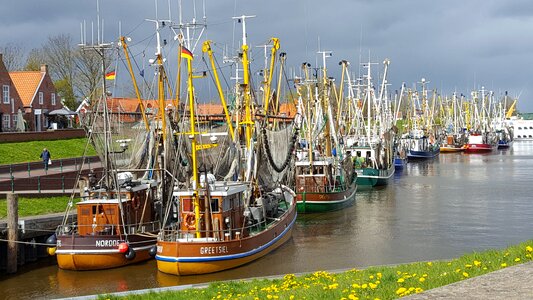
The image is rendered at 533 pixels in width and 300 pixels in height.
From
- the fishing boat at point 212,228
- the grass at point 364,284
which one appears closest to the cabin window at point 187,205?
the fishing boat at point 212,228

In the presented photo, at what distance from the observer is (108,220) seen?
104 feet

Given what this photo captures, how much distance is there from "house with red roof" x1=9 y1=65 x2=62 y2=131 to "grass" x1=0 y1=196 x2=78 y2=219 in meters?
41.1

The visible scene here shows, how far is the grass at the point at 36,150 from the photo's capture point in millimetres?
57906

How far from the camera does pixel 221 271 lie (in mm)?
29266

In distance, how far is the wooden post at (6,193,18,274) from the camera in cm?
3003

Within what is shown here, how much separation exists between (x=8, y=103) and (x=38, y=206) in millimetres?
38874

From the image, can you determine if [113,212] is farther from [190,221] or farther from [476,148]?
[476,148]

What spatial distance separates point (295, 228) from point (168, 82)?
12.3 metres

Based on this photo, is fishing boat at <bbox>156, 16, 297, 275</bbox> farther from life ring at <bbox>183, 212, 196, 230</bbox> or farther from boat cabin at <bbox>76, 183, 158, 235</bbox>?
boat cabin at <bbox>76, 183, 158, 235</bbox>

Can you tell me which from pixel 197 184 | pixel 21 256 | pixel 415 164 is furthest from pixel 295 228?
pixel 415 164

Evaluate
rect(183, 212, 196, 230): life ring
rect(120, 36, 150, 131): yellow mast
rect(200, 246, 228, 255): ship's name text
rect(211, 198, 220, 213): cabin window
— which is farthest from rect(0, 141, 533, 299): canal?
rect(120, 36, 150, 131): yellow mast

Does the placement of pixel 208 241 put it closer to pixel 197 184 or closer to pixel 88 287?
pixel 197 184

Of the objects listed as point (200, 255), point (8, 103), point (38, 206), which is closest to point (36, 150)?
point (8, 103)

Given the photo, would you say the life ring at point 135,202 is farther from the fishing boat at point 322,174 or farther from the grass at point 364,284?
the fishing boat at point 322,174
